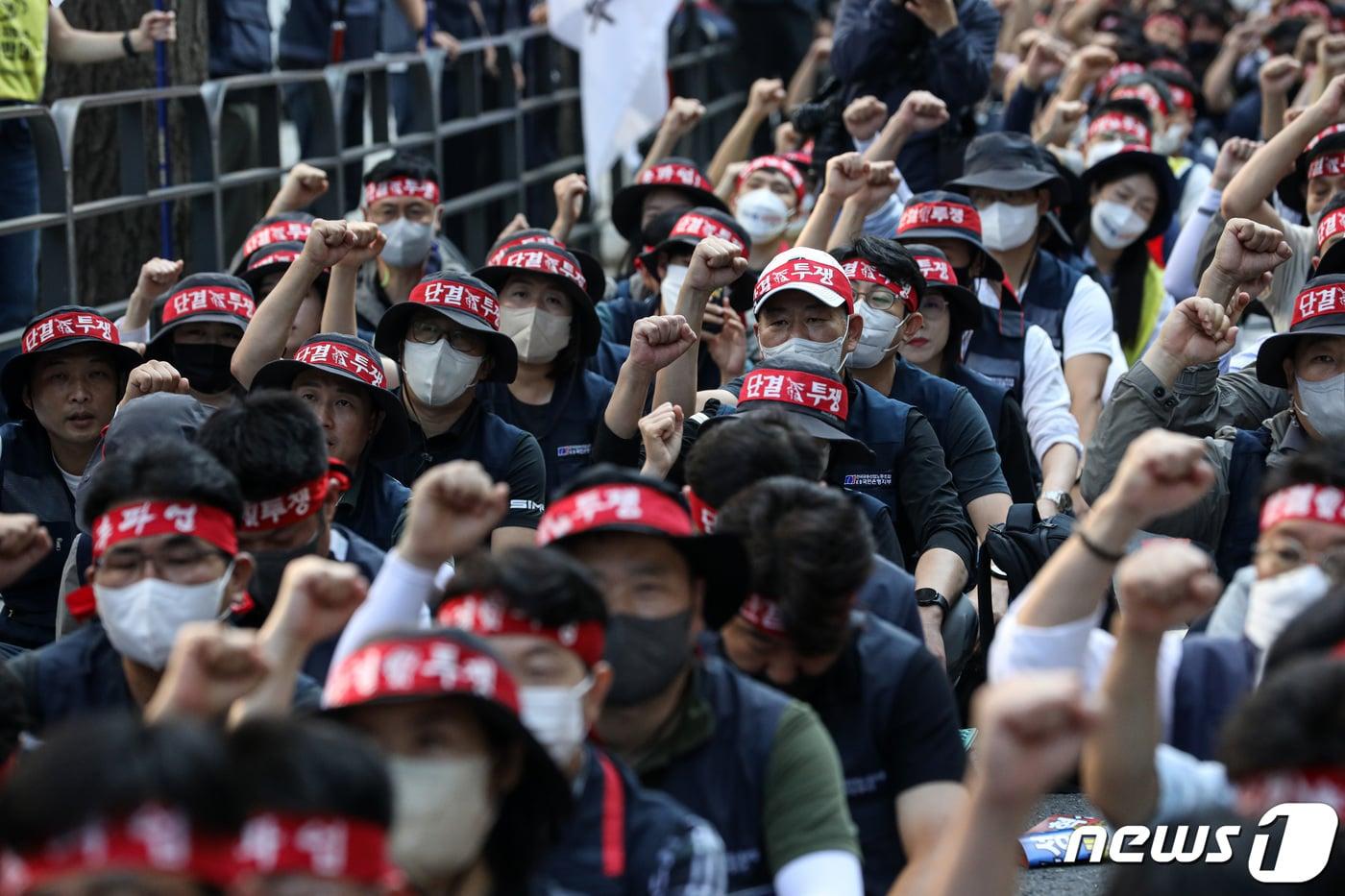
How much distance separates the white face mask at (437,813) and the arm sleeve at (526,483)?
3.41m

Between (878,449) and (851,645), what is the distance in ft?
7.77

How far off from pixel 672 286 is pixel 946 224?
1122mm

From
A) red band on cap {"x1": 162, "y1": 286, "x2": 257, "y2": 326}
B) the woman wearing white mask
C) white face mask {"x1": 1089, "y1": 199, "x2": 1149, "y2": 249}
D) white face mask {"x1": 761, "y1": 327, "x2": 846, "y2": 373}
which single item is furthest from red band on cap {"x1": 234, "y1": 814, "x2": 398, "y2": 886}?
white face mask {"x1": 1089, "y1": 199, "x2": 1149, "y2": 249}

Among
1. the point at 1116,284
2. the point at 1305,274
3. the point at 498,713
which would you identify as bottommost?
the point at 1116,284

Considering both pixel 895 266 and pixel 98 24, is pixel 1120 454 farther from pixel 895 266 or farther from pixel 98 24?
pixel 98 24

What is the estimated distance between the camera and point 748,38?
55.9ft

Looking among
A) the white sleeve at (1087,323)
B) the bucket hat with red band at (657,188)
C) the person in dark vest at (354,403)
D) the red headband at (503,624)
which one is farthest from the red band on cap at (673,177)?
the red headband at (503,624)

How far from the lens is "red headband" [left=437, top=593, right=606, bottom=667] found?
3.41 m

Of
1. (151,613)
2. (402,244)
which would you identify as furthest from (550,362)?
(151,613)

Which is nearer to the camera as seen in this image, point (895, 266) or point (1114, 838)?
point (1114, 838)

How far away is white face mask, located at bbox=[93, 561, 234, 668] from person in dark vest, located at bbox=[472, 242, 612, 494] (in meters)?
3.17

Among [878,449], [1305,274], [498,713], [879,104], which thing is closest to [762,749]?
[498,713]

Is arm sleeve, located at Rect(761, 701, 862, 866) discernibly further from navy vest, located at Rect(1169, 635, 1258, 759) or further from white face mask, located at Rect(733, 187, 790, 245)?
white face mask, located at Rect(733, 187, 790, 245)

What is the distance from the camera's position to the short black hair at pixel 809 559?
402cm
